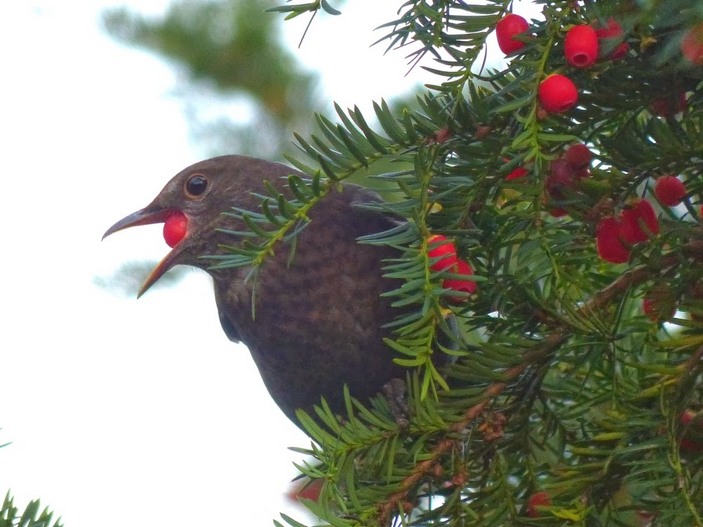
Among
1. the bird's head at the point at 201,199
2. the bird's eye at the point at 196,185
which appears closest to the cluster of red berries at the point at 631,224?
the bird's head at the point at 201,199

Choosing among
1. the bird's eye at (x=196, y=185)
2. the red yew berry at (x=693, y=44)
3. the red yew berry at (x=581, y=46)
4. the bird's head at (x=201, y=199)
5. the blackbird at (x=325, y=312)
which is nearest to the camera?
the red yew berry at (x=693, y=44)

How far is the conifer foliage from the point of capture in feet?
4.01

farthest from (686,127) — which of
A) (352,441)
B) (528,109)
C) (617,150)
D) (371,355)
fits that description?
(371,355)

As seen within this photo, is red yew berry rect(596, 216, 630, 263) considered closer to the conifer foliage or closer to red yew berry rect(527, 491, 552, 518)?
the conifer foliage

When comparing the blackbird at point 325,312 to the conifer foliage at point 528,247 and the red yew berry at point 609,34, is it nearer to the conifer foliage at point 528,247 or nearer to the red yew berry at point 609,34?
the conifer foliage at point 528,247

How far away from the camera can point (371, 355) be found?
2.15 meters

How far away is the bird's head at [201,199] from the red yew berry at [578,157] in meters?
1.31

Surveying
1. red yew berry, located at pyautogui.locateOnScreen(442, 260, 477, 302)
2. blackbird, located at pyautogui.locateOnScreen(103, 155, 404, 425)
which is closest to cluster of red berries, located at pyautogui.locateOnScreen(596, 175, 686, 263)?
red yew berry, located at pyautogui.locateOnScreen(442, 260, 477, 302)

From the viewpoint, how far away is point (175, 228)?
2645mm

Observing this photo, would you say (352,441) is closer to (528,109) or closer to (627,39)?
(528,109)

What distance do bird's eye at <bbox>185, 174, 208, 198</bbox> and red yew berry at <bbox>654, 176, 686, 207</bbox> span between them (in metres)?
1.53

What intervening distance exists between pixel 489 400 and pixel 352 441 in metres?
0.19

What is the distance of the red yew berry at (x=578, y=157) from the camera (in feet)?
4.43

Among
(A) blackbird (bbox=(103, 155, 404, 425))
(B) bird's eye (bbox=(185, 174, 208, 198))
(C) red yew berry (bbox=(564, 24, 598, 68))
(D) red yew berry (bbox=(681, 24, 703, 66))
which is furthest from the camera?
(B) bird's eye (bbox=(185, 174, 208, 198))
